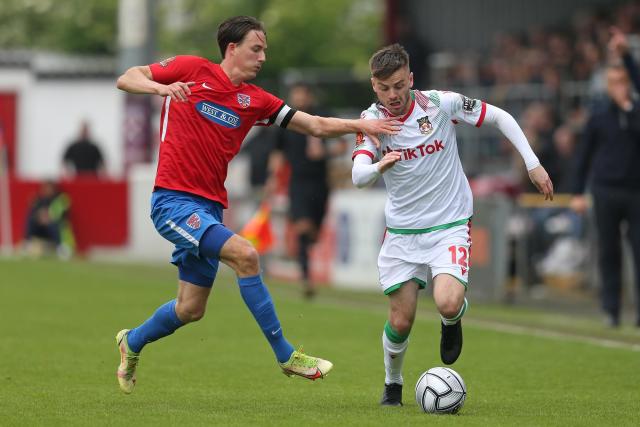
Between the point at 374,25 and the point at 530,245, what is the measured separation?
38431mm

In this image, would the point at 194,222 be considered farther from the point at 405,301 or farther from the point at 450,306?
the point at 450,306

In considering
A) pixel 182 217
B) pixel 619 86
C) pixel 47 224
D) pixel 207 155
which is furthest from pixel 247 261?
pixel 47 224

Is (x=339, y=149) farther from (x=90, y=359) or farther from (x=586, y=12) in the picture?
(x=586, y=12)

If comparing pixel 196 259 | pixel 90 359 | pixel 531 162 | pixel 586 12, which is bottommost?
pixel 90 359

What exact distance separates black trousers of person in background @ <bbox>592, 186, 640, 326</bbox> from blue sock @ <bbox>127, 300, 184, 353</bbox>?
20.7ft

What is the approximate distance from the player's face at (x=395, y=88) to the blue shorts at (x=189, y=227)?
4.11 ft

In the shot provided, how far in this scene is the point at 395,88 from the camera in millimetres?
8680

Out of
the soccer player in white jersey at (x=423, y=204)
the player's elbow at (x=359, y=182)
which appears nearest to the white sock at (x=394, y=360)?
the soccer player in white jersey at (x=423, y=204)

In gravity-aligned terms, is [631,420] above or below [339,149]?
below

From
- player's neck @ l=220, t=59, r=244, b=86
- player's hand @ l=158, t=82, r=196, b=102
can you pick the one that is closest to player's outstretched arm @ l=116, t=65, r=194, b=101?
player's hand @ l=158, t=82, r=196, b=102

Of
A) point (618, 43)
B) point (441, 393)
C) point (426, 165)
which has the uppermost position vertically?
point (618, 43)

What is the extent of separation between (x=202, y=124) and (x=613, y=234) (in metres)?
6.52

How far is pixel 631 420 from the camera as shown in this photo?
8148mm

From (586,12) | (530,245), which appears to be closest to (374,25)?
(586,12)
